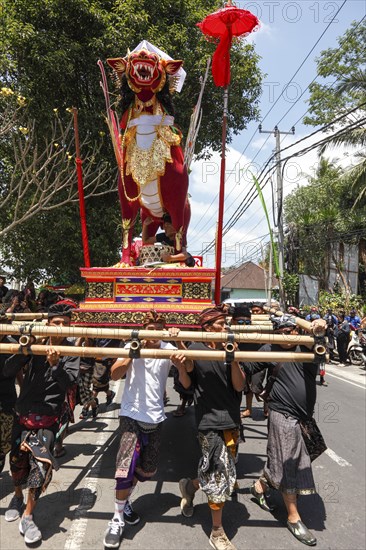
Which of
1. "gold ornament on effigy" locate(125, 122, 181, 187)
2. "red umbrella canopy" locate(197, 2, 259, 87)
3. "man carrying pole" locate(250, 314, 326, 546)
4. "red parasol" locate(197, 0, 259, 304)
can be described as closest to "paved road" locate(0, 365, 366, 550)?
"man carrying pole" locate(250, 314, 326, 546)

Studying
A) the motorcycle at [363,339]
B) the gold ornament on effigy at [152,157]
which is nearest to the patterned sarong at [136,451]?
the gold ornament on effigy at [152,157]

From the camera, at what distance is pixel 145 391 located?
294cm

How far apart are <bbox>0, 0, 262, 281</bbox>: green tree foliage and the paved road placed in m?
6.16

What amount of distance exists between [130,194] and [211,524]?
301 cm

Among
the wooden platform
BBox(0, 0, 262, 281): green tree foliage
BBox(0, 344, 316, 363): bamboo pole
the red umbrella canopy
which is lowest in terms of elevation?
BBox(0, 344, 316, 363): bamboo pole

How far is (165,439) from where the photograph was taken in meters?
4.87

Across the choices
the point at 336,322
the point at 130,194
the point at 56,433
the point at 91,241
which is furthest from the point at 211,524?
the point at 336,322

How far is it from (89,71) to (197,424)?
968cm

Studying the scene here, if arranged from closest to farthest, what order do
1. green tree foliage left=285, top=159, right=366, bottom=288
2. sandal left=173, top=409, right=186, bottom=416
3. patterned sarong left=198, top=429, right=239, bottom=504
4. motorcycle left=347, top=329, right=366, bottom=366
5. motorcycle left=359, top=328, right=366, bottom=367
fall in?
patterned sarong left=198, top=429, right=239, bottom=504
sandal left=173, top=409, right=186, bottom=416
motorcycle left=359, top=328, right=366, bottom=367
motorcycle left=347, top=329, right=366, bottom=366
green tree foliage left=285, top=159, right=366, bottom=288

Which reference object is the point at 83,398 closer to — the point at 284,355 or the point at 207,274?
the point at 207,274

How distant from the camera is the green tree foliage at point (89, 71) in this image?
8.92 m

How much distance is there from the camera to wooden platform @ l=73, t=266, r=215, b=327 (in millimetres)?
3508

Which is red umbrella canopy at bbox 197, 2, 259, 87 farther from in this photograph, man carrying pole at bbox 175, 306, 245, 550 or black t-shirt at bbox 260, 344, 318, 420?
black t-shirt at bbox 260, 344, 318, 420

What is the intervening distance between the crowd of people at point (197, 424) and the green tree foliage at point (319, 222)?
1816 cm
